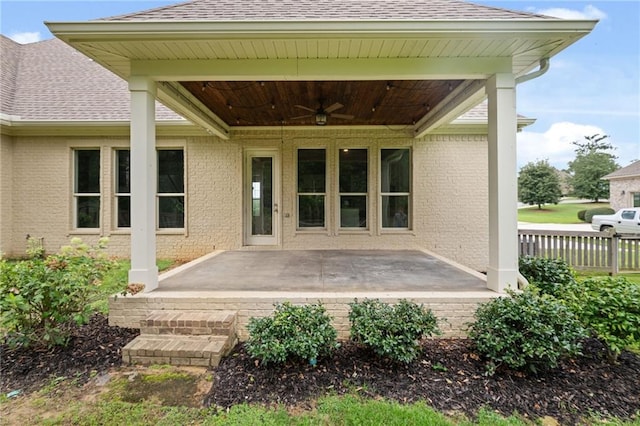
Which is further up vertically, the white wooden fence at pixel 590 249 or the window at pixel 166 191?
the window at pixel 166 191

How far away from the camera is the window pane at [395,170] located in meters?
7.59

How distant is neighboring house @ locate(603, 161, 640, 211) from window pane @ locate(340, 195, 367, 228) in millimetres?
20219

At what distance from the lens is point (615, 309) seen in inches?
111

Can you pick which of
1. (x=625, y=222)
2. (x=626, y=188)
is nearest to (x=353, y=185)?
(x=625, y=222)

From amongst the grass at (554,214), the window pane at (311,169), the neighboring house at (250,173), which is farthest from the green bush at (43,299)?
the grass at (554,214)

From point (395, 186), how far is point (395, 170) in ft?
1.30

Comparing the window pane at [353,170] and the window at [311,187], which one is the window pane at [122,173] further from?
the window pane at [353,170]

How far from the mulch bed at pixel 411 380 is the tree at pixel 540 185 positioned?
3442 centimetres

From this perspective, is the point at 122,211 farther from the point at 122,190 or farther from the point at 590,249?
the point at 590,249

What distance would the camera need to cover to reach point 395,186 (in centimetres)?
761

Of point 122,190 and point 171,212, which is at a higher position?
point 122,190

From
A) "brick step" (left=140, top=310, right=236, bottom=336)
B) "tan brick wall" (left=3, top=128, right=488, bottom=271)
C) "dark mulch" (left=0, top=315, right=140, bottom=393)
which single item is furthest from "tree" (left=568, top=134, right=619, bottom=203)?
"dark mulch" (left=0, top=315, right=140, bottom=393)

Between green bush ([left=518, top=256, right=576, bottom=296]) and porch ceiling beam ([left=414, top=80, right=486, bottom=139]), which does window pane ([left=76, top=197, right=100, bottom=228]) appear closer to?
porch ceiling beam ([left=414, top=80, right=486, bottom=139])

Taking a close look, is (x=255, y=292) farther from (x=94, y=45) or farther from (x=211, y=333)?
(x=94, y=45)
